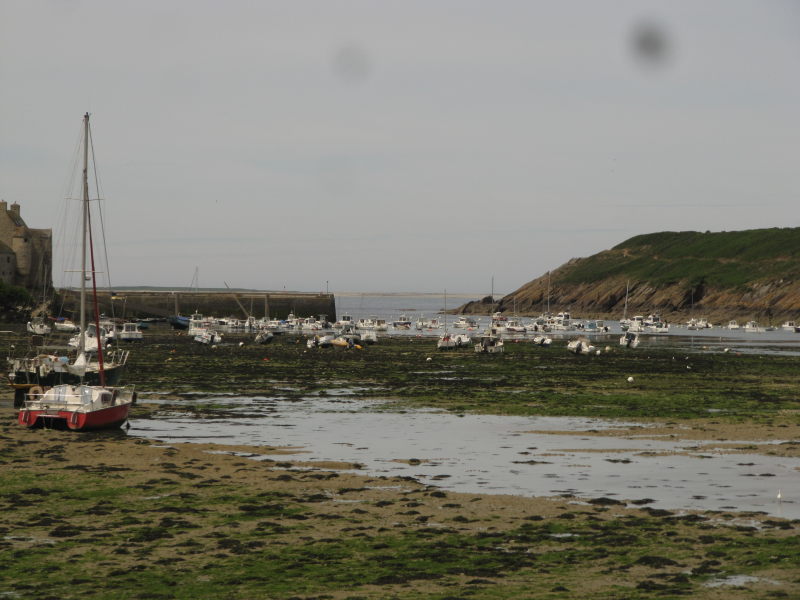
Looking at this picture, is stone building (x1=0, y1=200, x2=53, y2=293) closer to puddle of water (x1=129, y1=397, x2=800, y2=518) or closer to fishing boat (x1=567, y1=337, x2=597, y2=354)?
fishing boat (x1=567, y1=337, x2=597, y2=354)

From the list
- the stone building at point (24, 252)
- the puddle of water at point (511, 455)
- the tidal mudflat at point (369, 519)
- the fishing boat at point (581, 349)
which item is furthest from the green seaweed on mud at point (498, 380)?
the stone building at point (24, 252)

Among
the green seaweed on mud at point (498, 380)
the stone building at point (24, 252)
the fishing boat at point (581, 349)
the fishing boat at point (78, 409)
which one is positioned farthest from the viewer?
the stone building at point (24, 252)

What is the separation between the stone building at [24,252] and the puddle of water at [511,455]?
443ft

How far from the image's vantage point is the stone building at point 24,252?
169m

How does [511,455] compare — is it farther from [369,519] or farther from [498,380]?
[498,380]

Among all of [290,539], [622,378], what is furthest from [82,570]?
[622,378]

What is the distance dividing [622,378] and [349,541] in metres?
47.9

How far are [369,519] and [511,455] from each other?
10.6 metres

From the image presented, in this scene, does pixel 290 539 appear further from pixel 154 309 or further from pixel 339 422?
pixel 154 309

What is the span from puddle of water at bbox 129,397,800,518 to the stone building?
13492 cm

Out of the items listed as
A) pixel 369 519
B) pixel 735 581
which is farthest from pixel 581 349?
pixel 735 581

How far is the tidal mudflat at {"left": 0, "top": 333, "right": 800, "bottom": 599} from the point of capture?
17219 millimetres

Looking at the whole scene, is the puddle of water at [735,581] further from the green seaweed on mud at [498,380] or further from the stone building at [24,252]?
the stone building at [24,252]

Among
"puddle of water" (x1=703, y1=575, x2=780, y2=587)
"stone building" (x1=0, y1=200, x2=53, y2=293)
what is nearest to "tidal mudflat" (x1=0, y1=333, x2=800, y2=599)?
"puddle of water" (x1=703, y1=575, x2=780, y2=587)
